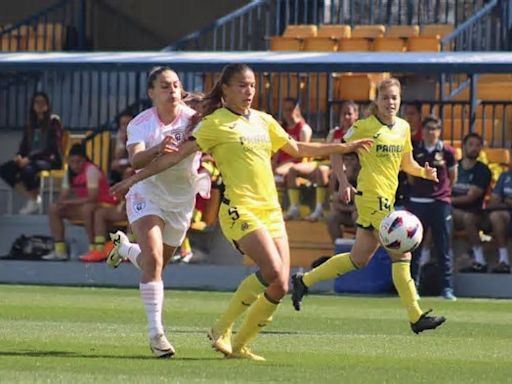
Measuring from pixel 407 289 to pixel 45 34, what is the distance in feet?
53.8

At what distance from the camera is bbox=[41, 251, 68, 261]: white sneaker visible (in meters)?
22.1

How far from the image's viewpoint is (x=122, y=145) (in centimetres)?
2266

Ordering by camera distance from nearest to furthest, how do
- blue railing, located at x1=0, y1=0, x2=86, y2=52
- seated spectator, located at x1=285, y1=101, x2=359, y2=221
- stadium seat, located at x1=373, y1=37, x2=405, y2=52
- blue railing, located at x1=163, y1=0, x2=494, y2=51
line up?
seated spectator, located at x1=285, y1=101, x2=359, y2=221, stadium seat, located at x1=373, y1=37, x2=405, y2=52, blue railing, located at x1=163, y1=0, x2=494, y2=51, blue railing, located at x1=0, y1=0, x2=86, y2=52

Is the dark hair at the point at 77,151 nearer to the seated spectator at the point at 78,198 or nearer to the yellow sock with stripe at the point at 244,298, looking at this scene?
the seated spectator at the point at 78,198

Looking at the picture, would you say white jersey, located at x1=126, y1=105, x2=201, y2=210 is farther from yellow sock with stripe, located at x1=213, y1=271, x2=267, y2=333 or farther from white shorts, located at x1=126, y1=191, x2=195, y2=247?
yellow sock with stripe, located at x1=213, y1=271, x2=267, y2=333

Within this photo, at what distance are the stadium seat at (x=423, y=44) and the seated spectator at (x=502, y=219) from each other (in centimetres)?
528

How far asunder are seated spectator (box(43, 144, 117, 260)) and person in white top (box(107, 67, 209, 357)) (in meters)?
10.5

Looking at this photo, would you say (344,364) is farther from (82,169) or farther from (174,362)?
(82,169)

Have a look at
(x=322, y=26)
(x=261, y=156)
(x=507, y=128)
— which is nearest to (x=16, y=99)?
(x=322, y=26)

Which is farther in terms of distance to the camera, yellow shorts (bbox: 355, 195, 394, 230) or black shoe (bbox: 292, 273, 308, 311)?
black shoe (bbox: 292, 273, 308, 311)

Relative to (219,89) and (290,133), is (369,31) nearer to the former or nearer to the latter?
(290,133)

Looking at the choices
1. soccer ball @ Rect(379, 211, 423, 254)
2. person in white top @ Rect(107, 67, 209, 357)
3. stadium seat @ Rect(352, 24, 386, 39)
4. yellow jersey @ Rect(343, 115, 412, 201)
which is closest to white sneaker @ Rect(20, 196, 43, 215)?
stadium seat @ Rect(352, 24, 386, 39)

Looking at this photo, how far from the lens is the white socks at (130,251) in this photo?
12.5 m

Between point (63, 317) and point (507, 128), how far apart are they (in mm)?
10544
